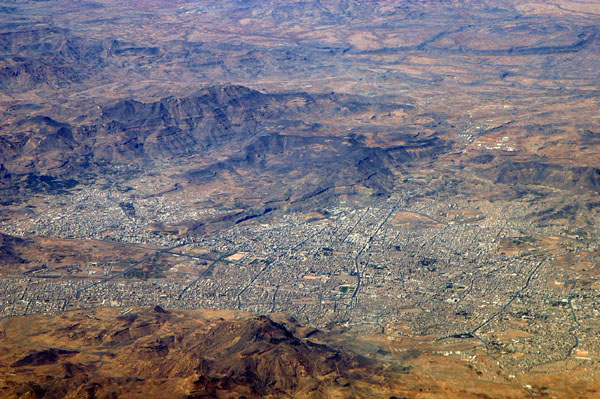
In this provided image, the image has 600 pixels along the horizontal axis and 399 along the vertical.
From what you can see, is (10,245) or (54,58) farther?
(54,58)

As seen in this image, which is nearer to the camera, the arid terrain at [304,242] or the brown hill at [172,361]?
the brown hill at [172,361]

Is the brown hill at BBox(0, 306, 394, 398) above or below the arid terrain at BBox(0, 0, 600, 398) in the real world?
above

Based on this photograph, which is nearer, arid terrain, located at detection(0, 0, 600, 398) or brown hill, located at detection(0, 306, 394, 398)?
brown hill, located at detection(0, 306, 394, 398)

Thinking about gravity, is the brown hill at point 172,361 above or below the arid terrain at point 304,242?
above

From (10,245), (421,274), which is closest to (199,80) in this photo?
(10,245)

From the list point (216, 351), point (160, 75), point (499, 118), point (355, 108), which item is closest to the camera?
point (216, 351)

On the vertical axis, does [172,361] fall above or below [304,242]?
above

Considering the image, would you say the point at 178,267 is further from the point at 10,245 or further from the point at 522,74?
the point at 522,74

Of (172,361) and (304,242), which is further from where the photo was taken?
(304,242)
